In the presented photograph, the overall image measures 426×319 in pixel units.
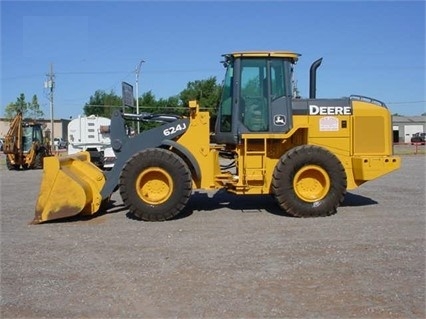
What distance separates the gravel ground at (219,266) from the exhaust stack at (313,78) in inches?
96.7

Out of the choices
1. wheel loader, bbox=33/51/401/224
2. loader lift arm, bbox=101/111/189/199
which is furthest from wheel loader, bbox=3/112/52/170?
loader lift arm, bbox=101/111/189/199

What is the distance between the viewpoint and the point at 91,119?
24766mm

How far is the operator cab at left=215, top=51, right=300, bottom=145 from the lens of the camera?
33.9ft

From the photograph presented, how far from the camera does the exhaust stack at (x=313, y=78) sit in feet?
35.7

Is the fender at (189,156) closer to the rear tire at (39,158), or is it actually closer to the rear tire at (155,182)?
the rear tire at (155,182)

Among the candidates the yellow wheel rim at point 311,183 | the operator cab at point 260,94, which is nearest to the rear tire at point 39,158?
the operator cab at point 260,94

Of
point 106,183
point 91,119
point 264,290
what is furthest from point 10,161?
point 264,290

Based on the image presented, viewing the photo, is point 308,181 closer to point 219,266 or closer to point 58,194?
point 219,266

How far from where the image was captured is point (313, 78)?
1106 centimetres

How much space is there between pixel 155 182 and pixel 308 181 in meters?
2.85

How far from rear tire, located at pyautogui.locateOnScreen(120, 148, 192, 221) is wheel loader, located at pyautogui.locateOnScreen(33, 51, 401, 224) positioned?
18mm

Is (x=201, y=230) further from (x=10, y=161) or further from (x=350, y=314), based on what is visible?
(x=10, y=161)

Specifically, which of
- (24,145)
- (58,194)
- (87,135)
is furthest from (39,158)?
(58,194)

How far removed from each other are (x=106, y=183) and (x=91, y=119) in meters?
15.2
